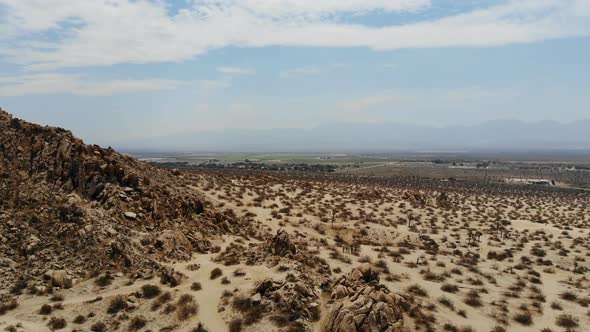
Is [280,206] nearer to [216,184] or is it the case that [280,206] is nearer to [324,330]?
[216,184]

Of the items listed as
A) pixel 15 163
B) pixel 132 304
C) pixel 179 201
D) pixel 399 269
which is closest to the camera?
pixel 132 304

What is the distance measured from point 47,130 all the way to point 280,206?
19479mm

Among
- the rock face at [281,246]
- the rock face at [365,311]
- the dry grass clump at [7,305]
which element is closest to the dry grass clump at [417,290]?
the rock face at [365,311]

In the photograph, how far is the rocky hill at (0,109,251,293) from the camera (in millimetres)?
19422

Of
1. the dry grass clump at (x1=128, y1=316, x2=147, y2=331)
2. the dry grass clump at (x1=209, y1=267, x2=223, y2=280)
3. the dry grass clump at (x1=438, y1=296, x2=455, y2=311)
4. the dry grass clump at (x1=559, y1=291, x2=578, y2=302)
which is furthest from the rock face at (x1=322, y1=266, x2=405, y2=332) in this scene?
the dry grass clump at (x1=559, y1=291, x2=578, y2=302)

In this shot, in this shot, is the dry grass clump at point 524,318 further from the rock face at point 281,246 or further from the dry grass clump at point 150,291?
the dry grass clump at point 150,291

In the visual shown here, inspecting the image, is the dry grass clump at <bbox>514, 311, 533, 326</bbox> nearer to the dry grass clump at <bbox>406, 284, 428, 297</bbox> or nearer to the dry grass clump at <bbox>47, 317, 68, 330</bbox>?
the dry grass clump at <bbox>406, 284, 428, 297</bbox>

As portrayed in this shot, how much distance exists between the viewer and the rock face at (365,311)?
14434 millimetres

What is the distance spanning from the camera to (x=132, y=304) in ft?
54.9

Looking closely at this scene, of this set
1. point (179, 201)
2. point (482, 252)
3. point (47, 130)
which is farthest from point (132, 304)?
point (482, 252)

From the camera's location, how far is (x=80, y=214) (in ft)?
71.8

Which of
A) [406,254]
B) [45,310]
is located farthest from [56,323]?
[406,254]

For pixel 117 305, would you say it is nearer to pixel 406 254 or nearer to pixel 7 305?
pixel 7 305

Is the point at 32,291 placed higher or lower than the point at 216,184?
lower
